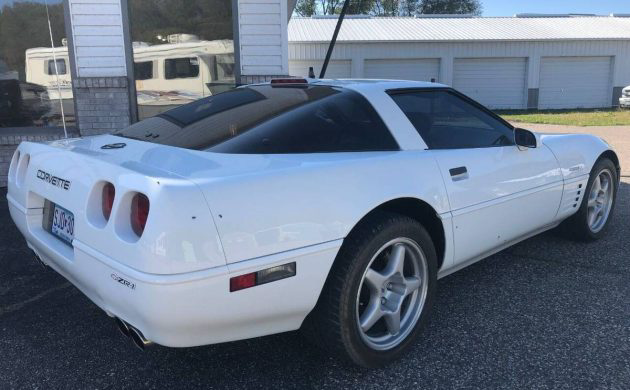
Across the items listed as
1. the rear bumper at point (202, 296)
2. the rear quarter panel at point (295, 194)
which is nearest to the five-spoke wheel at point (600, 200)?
the rear quarter panel at point (295, 194)

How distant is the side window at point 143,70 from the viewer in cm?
741

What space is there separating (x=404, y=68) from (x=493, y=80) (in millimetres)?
4314

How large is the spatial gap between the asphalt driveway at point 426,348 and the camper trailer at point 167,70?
4.22 m

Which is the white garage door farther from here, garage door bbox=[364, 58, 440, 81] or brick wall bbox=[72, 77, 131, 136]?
brick wall bbox=[72, 77, 131, 136]

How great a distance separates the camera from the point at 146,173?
86.3 inches

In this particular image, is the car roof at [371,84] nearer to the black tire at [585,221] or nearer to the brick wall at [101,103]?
the black tire at [585,221]

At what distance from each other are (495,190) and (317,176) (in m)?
1.39

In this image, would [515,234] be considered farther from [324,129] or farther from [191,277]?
[191,277]

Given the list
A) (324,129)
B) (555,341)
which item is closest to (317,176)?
(324,129)

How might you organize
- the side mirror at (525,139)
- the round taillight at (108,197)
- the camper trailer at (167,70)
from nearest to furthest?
the round taillight at (108,197) < the side mirror at (525,139) < the camper trailer at (167,70)

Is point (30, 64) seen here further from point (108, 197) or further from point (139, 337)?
point (139, 337)

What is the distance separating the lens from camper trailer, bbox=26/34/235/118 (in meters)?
7.32

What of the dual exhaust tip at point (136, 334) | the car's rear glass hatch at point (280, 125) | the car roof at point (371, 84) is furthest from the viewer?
the car roof at point (371, 84)

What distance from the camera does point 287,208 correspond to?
7.29 feet
